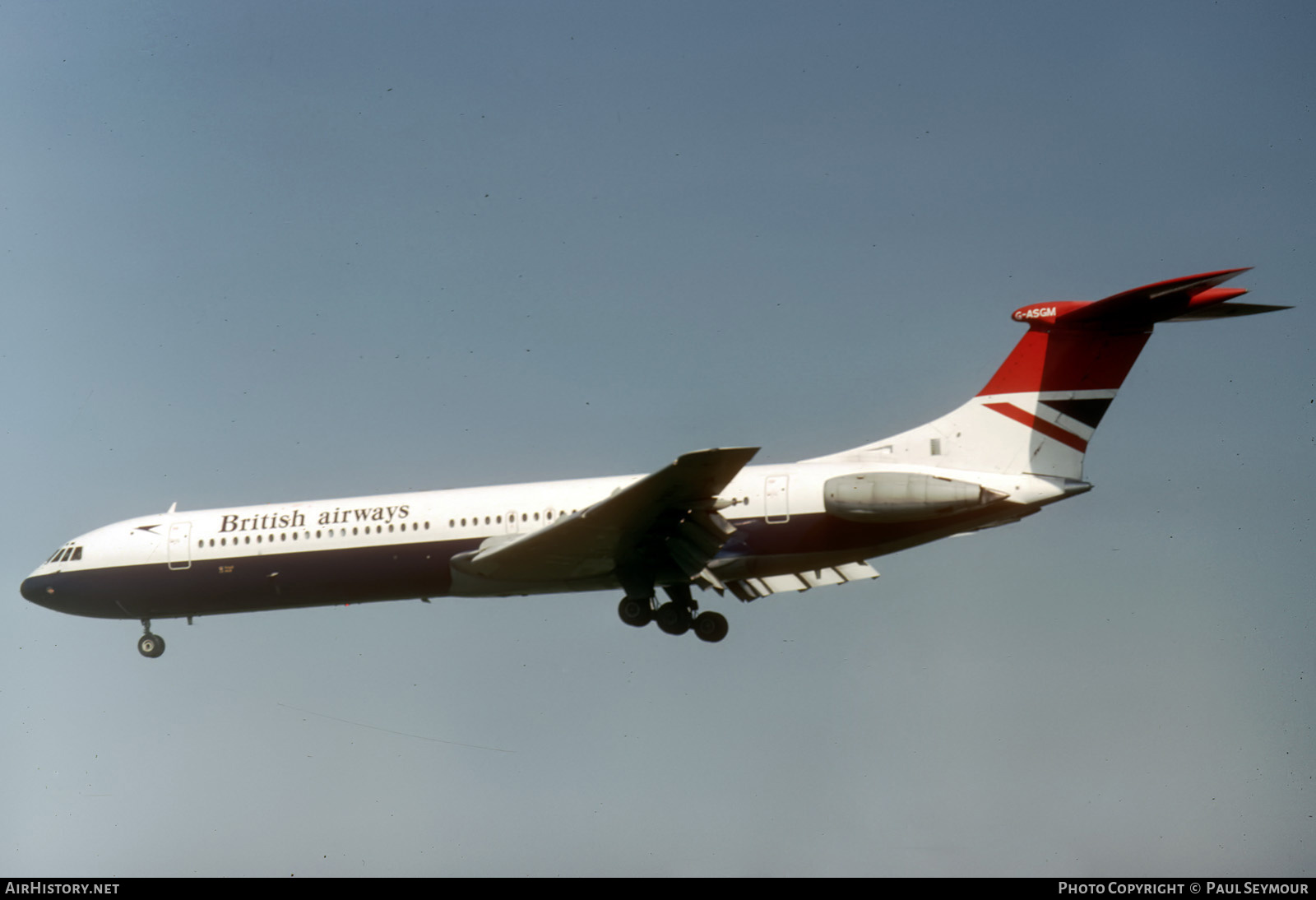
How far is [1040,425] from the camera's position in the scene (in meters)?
25.6

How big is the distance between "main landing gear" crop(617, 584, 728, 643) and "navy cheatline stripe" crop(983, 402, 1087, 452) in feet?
22.7

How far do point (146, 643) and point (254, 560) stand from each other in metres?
3.85

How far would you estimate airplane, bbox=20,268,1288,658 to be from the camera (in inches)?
963

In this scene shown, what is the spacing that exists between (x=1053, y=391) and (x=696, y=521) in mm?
7325

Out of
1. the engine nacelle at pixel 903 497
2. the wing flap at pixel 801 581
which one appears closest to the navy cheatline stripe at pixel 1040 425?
the engine nacelle at pixel 903 497

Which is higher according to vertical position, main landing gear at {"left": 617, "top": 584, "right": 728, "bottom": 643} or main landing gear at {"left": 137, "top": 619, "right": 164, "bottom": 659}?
main landing gear at {"left": 137, "top": 619, "right": 164, "bottom": 659}

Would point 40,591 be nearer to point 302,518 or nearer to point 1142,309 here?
point 302,518

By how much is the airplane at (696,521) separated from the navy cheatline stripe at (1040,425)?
0.03 m

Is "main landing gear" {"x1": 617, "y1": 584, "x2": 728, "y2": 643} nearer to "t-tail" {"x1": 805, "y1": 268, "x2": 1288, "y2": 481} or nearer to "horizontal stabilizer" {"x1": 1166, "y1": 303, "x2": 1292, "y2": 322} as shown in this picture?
"t-tail" {"x1": 805, "y1": 268, "x2": 1288, "y2": 481}

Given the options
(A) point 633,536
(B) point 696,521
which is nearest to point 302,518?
(A) point 633,536

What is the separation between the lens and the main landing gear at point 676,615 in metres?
26.9

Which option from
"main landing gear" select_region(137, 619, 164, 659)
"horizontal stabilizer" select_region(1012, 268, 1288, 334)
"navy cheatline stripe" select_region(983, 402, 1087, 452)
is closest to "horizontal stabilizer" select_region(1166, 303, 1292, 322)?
"horizontal stabilizer" select_region(1012, 268, 1288, 334)
